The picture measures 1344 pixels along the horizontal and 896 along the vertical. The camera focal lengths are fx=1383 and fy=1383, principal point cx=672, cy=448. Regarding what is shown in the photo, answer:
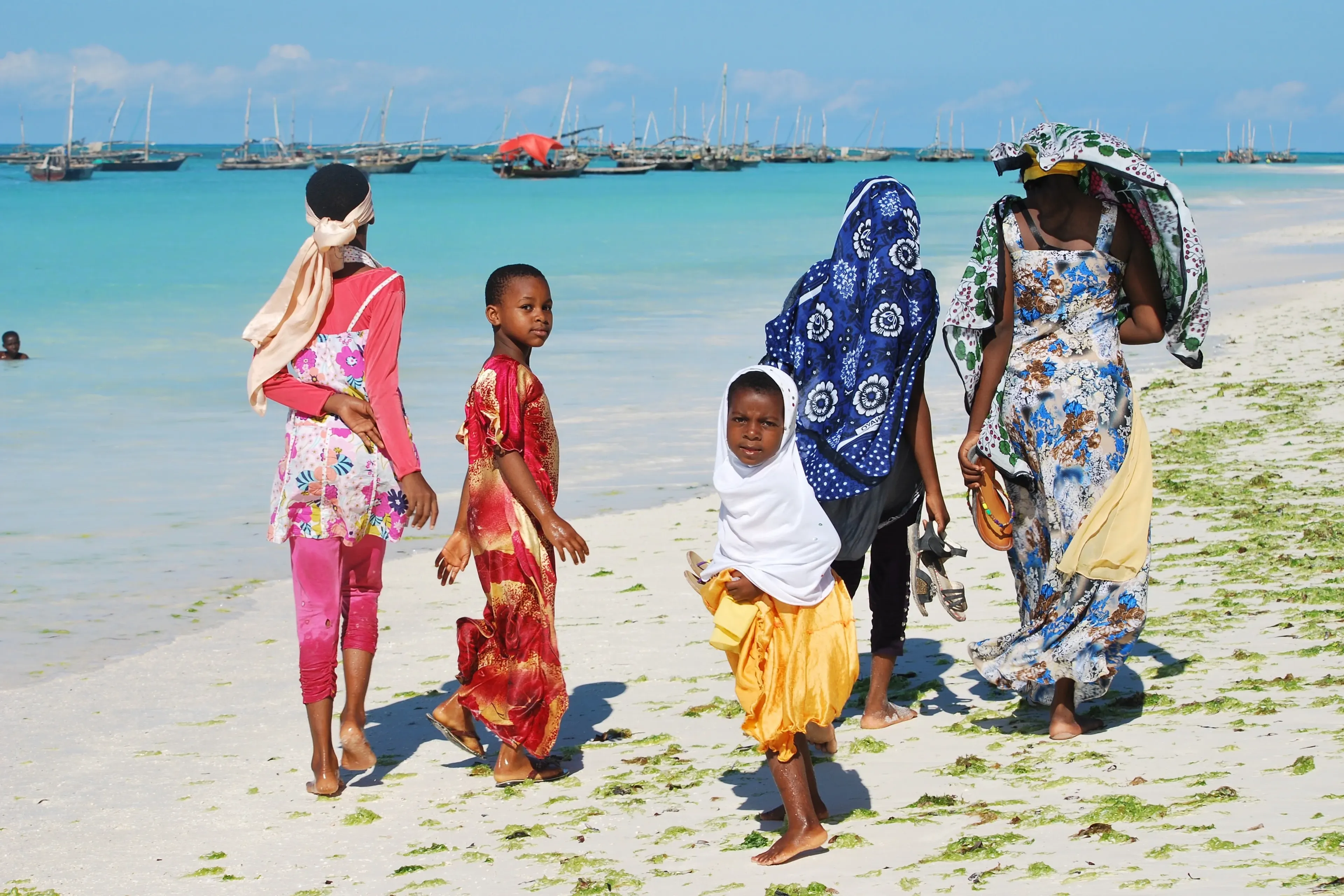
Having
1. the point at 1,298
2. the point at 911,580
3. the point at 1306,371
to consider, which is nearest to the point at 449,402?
the point at 1306,371

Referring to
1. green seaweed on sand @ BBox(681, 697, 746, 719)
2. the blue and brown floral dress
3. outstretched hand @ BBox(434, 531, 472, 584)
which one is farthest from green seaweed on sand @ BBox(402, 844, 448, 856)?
the blue and brown floral dress

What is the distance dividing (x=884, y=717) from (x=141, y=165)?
108934mm

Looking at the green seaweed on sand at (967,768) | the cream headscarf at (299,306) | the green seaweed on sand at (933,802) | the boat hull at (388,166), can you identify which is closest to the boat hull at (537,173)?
the boat hull at (388,166)

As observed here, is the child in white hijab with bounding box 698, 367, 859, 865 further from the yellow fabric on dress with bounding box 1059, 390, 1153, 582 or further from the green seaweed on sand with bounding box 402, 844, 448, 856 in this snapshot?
the yellow fabric on dress with bounding box 1059, 390, 1153, 582

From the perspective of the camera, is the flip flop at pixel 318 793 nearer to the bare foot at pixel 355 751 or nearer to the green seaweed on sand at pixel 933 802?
the bare foot at pixel 355 751

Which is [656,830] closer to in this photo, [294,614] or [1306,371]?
[294,614]

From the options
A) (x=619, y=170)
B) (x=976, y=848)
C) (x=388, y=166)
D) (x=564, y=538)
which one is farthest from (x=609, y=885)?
(x=388, y=166)

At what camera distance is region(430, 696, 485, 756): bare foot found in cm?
438

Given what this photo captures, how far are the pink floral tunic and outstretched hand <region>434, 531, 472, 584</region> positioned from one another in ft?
0.86

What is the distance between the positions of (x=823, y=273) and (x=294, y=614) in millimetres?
3510

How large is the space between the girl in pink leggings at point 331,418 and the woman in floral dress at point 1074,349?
1.75m

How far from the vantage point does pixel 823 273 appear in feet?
13.9

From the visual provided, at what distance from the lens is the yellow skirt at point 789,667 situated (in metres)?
3.45

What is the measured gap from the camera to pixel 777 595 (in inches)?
134
